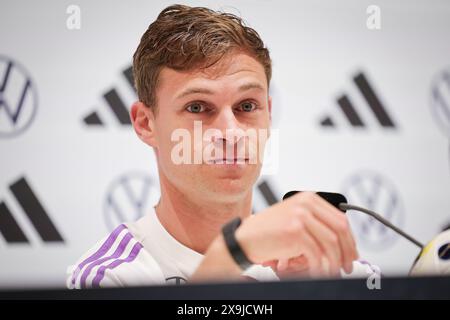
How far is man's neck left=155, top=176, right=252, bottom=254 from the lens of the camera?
1.71 m

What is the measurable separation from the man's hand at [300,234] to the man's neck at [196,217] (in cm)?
34

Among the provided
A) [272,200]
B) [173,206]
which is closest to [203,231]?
[173,206]

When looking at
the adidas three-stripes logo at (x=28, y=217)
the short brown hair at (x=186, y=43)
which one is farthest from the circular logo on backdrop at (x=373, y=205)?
the adidas three-stripes logo at (x=28, y=217)

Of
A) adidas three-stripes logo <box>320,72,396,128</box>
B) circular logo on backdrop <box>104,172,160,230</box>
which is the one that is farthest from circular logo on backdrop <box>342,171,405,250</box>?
circular logo on backdrop <box>104,172,160,230</box>

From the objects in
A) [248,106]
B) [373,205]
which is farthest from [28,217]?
[373,205]

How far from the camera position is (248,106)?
5.52 ft

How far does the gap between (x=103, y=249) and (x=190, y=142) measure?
42 centimetres

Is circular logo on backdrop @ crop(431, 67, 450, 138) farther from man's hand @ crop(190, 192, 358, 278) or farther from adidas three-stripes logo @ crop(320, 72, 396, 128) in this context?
man's hand @ crop(190, 192, 358, 278)

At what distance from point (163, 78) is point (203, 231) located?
0.46 metres

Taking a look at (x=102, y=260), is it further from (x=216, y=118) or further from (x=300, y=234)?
(x=300, y=234)

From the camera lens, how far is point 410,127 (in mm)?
2066

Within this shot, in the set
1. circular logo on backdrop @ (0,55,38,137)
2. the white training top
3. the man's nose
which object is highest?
circular logo on backdrop @ (0,55,38,137)

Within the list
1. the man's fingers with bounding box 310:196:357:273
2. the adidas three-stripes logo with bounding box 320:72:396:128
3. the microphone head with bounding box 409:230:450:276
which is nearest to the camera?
the man's fingers with bounding box 310:196:357:273

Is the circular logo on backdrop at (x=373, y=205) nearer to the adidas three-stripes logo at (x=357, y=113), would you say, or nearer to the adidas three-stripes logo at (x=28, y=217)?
the adidas three-stripes logo at (x=357, y=113)
